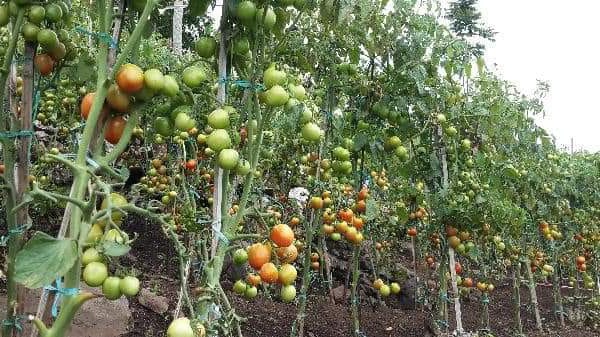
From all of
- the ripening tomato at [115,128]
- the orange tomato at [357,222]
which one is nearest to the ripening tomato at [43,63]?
the ripening tomato at [115,128]

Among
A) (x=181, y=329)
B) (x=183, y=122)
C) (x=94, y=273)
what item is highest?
(x=183, y=122)

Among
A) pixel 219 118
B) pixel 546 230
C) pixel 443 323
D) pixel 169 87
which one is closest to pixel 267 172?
pixel 443 323

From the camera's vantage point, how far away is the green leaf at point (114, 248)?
1156 millimetres

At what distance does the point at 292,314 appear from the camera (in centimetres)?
483

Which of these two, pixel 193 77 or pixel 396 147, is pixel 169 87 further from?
pixel 396 147

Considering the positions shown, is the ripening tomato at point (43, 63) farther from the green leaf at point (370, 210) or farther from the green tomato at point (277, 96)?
the green leaf at point (370, 210)

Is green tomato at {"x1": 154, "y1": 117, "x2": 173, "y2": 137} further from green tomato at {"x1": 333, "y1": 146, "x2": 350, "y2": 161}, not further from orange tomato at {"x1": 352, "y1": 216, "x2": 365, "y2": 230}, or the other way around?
orange tomato at {"x1": 352, "y1": 216, "x2": 365, "y2": 230}

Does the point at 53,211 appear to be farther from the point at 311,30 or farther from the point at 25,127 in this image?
the point at 25,127

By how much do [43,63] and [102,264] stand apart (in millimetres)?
770

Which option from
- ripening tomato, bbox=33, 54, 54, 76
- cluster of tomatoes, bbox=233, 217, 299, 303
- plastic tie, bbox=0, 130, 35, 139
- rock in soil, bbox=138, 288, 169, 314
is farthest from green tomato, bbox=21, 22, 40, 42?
rock in soil, bbox=138, 288, 169, 314

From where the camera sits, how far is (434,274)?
23.6 feet

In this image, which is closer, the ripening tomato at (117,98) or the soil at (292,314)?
the ripening tomato at (117,98)

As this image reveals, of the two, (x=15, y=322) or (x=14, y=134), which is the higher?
(x=14, y=134)

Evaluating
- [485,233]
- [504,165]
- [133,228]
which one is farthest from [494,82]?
[133,228]
